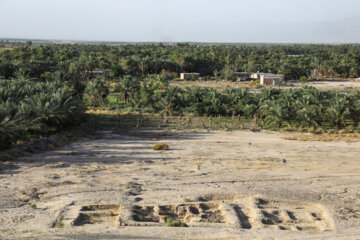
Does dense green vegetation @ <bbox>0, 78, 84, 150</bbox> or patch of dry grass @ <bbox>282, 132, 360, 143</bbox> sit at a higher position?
dense green vegetation @ <bbox>0, 78, 84, 150</bbox>

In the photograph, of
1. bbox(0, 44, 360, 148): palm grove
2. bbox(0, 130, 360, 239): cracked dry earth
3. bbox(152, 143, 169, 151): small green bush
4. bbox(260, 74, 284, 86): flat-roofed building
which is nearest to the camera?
bbox(0, 130, 360, 239): cracked dry earth

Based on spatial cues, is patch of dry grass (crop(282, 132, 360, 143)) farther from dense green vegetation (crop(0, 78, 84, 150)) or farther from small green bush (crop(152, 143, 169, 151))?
dense green vegetation (crop(0, 78, 84, 150))

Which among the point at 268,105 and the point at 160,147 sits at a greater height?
the point at 268,105

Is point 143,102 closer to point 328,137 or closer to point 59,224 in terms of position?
point 328,137

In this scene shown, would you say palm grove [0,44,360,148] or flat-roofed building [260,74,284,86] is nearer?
palm grove [0,44,360,148]

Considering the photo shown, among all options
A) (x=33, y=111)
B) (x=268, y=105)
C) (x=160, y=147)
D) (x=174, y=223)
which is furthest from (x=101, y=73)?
(x=174, y=223)

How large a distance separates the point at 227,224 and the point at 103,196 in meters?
4.33

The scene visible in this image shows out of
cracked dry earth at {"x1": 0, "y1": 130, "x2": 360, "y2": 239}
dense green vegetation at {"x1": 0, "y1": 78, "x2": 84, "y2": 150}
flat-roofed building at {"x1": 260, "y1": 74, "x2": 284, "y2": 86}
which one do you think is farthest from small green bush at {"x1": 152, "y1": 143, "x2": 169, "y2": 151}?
flat-roofed building at {"x1": 260, "y1": 74, "x2": 284, "y2": 86}

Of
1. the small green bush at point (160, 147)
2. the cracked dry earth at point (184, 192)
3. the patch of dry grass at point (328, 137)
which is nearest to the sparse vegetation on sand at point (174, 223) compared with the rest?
the cracked dry earth at point (184, 192)

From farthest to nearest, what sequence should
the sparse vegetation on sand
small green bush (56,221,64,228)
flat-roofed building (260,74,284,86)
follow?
flat-roofed building (260,74,284,86) < the sparse vegetation on sand < small green bush (56,221,64,228)

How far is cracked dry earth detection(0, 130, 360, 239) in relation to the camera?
A: 1161 cm

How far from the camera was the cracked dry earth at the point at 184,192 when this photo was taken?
1161 centimetres

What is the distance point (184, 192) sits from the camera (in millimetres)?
14695

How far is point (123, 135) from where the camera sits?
24.7 metres
